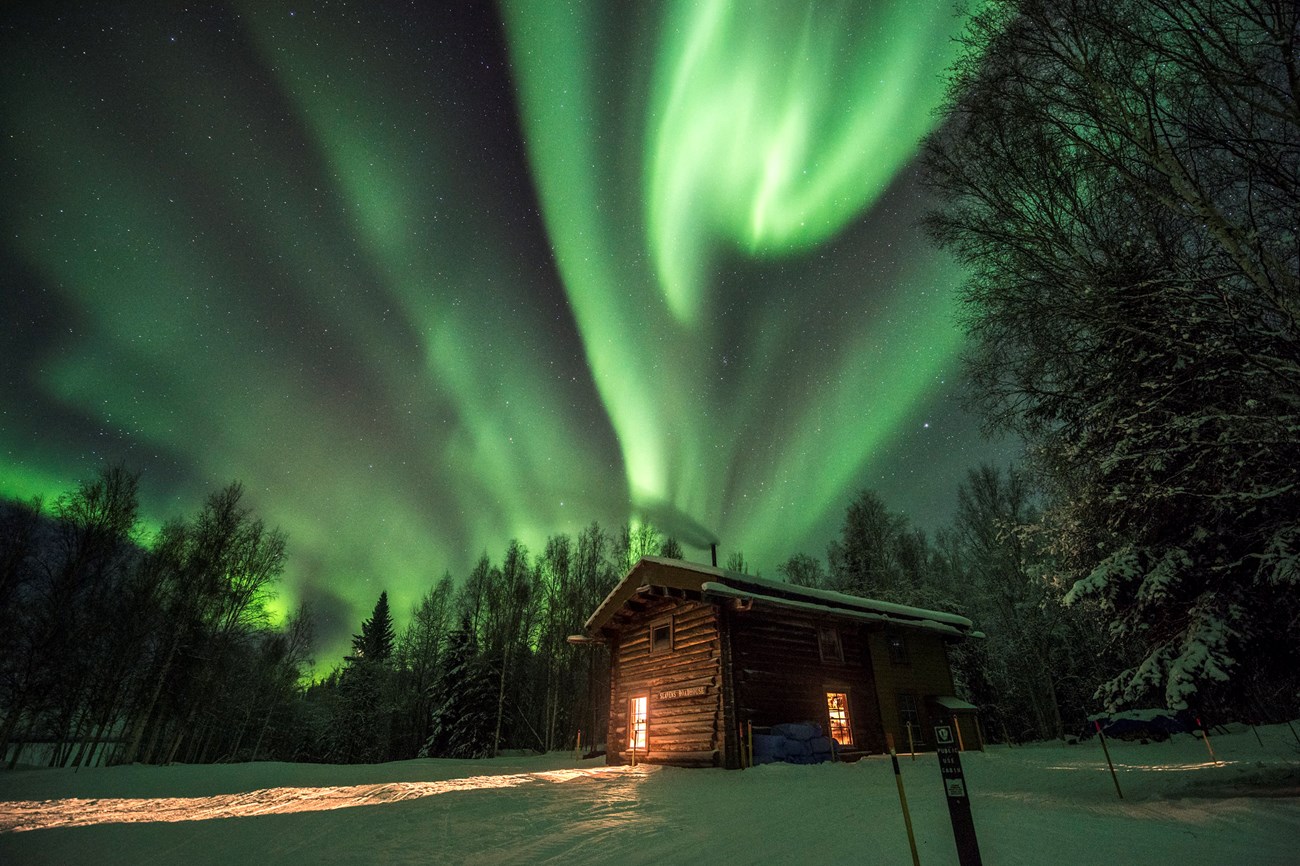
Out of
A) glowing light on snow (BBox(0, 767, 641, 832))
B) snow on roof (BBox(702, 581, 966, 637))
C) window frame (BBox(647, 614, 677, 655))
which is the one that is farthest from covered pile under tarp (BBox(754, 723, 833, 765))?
glowing light on snow (BBox(0, 767, 641, 832))

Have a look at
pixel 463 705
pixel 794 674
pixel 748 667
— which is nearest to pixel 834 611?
pixel 794 674

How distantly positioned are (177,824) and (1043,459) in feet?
57.1

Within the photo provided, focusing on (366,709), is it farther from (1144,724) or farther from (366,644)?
(1144,724)

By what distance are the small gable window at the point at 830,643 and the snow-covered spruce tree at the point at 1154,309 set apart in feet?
27.2

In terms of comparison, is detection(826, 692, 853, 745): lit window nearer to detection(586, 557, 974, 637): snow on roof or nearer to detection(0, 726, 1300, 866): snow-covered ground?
detection(586, 557, 974, 637): snow on roof

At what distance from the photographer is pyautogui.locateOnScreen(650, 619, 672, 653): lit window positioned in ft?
59.1

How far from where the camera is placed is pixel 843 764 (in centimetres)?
1474

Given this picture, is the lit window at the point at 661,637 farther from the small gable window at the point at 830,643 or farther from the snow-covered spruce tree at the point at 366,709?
the snow-covered spruce tree at the point at 366,709

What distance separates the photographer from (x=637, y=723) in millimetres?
18766

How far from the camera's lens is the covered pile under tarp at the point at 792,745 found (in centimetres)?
1479

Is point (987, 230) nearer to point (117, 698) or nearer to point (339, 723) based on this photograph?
point (117, 698)

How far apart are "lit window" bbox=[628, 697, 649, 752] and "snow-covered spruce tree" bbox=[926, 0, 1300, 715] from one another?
1338cm

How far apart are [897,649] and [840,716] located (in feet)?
14.4

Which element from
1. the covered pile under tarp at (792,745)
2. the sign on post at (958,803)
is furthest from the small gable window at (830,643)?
the sign on post at (958,803)
